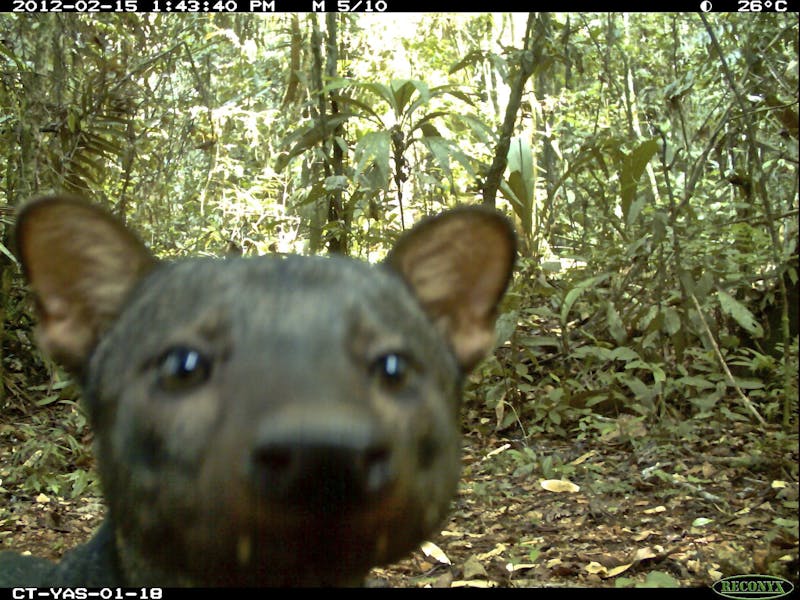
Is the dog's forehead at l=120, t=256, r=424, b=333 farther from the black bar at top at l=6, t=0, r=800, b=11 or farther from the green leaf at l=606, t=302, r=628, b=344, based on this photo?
the green leaf at l=606, t=302, r=628, b=344

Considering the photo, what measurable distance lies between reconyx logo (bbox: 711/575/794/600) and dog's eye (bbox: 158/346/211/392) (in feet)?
5.48

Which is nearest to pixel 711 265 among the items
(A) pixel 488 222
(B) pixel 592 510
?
(B) pixel 592 510

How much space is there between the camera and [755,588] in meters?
2.13

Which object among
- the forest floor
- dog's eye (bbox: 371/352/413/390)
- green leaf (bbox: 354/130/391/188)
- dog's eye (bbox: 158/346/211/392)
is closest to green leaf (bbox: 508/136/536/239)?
green leaf (bbox: 354/130/391/188)

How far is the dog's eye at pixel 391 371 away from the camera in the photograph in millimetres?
1208

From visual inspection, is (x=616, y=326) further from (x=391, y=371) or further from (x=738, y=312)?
(x=391, y=371)

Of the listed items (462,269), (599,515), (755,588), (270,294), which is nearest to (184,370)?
(270,294)

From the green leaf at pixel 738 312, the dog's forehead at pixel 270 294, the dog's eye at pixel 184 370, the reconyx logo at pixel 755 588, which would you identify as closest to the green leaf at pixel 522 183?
the green leaf at pixel 738 312

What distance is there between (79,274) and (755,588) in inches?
73.9

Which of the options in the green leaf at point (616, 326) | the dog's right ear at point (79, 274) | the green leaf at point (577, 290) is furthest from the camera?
the green leaf at point (616, 326)

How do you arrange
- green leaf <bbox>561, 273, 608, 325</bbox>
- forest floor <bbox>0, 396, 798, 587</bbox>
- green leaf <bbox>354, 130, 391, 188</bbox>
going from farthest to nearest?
green leaf <bbox>561, 273, 608, 325</bbox> → green leaf <bbox>354, 130, 391, 188</bbox> → forest floor <bbox>0, 396, 798, 587</bbox>

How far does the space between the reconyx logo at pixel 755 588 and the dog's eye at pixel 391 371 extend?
56.2 inches

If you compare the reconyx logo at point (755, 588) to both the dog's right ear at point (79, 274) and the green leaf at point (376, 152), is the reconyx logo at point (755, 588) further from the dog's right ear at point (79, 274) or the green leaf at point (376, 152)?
the green leaf at point (376, 152)

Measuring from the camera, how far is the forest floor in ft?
9.22
